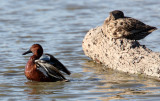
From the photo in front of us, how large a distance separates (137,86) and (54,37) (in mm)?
5376

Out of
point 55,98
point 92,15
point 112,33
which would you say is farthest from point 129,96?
point 92,15

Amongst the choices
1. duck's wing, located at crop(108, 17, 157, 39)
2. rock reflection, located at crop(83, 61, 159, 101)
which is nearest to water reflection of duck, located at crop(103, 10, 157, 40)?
duck's wing, located at crop(108, 17, 157, 39)

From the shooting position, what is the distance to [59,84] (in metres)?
9.35

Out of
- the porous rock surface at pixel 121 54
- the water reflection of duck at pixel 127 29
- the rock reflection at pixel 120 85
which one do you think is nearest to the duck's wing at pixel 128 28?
the water reflection of duck at pixel 127 29

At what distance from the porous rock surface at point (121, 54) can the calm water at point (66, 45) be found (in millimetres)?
180

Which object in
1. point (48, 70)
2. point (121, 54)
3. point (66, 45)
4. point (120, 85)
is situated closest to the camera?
point (120, 85)

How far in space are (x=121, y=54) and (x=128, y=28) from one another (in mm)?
782

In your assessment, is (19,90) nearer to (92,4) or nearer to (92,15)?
(92,15)

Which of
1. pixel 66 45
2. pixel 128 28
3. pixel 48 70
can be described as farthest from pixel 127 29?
pixel 66 45

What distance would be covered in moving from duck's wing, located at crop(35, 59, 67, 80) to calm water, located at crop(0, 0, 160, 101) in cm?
19

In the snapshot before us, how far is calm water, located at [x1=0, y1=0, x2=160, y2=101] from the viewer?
8609mm

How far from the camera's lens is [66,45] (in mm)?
13016

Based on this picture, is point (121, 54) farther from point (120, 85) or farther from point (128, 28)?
point (120, 85)

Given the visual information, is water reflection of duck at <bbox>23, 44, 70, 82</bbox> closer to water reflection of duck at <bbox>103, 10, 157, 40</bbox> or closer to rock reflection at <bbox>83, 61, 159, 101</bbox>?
rock reflection at <bbox>83, 61, 159, 101</bbox>
